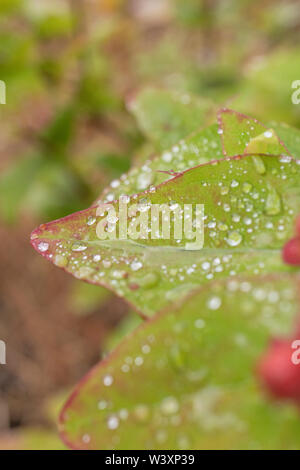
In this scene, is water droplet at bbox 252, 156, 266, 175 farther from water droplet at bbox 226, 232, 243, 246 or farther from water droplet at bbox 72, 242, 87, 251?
water droplet at bbox 72, 242, 87, 251

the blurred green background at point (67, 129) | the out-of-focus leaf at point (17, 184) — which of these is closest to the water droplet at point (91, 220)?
the blurred green background at point (67, 129)

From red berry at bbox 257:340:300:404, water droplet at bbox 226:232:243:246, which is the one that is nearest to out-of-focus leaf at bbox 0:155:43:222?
water droplet at bbox 226:232:243:246

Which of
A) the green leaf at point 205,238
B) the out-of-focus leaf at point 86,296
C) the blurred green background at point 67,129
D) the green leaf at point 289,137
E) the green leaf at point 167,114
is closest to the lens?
the green leaf at point 205,238

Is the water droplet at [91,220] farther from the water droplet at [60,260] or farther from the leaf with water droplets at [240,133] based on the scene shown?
the leaf with water droplets at [240,133]

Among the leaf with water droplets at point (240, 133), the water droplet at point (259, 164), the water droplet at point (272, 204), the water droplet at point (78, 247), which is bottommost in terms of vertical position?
the water droplet at point (78, 247)

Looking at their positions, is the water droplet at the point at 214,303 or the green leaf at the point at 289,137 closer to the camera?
the water droplet at the point at 214,303

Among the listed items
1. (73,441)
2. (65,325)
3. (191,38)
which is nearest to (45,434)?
(65,325)
